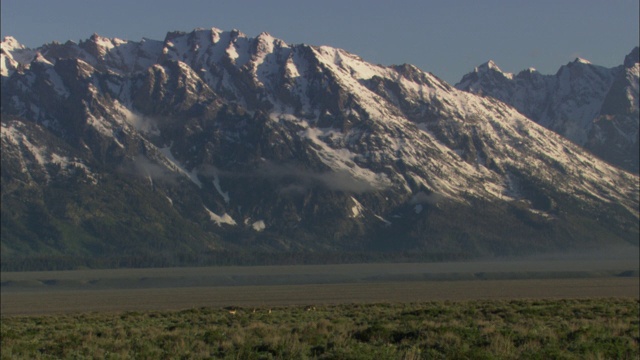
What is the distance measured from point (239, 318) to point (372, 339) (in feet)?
70.6

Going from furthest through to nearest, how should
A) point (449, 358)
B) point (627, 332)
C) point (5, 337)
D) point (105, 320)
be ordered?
point (105, 320) < point (5, 337) < point (627, 332) < point (449, 358)

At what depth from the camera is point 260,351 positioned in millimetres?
35281

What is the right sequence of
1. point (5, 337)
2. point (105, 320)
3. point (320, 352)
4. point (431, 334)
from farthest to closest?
point (105, 320), point (5, 337), point (431, 334), point (320, 352)

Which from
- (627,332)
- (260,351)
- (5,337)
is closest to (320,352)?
(260,351)

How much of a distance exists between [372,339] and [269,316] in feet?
75.8

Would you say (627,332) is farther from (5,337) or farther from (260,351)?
(5,337)

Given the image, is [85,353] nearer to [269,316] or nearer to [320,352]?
[320,352]

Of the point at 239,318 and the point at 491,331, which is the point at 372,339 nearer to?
the point at 491,331

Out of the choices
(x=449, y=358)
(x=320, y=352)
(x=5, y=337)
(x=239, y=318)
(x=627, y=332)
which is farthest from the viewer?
(x=239, y=318)

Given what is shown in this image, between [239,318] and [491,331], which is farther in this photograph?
[239,318]

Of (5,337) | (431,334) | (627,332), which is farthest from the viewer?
(5,337)

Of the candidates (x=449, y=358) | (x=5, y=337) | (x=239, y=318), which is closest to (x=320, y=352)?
(x=449, y=358)

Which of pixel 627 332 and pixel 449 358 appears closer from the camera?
pixel 449 358

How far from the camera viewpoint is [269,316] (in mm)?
61031
